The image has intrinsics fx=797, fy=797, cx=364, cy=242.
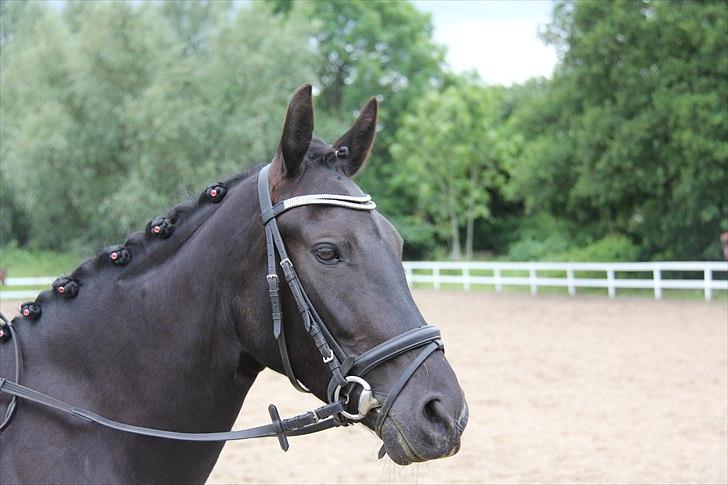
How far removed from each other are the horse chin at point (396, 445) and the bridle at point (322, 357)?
31mm

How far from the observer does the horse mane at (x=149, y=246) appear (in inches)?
117

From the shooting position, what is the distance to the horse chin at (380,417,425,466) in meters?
→ 2.38

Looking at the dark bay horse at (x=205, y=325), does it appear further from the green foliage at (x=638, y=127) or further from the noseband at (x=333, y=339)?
the green foliage at (x=638, y=127)

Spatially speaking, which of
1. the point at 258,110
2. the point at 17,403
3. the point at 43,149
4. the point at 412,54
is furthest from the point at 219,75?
the point at 17,403

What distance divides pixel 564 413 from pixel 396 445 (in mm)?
7456

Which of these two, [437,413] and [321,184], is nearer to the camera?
[437,413]

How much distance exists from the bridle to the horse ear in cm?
27

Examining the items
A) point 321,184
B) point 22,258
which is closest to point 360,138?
point 321,184

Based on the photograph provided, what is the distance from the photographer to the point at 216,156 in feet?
91.1

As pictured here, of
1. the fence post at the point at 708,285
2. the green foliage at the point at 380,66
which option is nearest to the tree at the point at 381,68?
the green foliage at the point at 380,66

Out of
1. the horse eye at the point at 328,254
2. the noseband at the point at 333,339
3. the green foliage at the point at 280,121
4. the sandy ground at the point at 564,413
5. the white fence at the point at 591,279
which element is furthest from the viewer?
the green foliage at the point at 280,121

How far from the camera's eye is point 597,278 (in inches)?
976

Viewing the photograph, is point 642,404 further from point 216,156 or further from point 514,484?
point 216,156

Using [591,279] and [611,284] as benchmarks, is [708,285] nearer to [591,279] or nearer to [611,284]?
[611,284]
